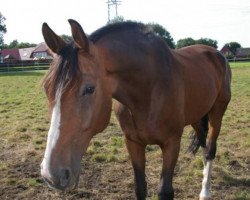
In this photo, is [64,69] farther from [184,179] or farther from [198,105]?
[184,179]

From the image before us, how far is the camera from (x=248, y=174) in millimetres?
5500

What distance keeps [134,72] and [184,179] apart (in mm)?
2532

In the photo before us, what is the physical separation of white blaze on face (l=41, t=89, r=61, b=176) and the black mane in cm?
73

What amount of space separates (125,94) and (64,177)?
109 centimetres

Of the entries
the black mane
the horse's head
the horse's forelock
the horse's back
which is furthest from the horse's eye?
the horse's back

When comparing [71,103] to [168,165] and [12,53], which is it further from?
[12,53]

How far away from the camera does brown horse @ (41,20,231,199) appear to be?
8.21 ft

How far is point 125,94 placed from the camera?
10.7ft

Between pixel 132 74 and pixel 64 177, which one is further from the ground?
pixel 132 74

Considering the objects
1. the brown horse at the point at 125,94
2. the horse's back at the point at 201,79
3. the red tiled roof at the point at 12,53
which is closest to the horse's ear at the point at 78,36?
the brown horse at the point at 125,94

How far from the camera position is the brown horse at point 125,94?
8.21ft

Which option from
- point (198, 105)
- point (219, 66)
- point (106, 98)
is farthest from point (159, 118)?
point (219, 66)

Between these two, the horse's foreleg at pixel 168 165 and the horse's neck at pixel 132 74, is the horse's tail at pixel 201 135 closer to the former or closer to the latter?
the horse's foreleg at pixel 168 165

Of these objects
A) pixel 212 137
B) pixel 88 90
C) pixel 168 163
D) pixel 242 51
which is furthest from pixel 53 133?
pixel 242 51
